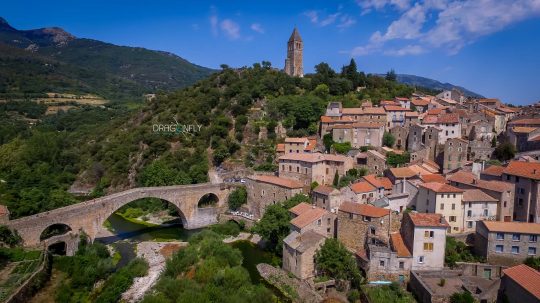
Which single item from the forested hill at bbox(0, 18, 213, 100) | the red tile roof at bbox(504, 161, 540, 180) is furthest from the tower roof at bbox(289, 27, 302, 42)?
the forested hill at bbox(0, 18, 213, 100)

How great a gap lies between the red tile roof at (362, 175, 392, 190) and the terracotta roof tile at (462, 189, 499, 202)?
623cm

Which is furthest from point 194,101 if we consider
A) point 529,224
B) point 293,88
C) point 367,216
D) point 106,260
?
point 529,224

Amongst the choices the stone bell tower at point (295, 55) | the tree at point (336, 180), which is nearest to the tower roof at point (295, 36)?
the stone bell tower at point (295, 55)

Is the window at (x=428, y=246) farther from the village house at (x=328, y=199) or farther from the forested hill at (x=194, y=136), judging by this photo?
the forested hill at (x=194, y=136)

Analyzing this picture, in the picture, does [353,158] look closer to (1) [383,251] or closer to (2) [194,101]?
(1) [383,251]

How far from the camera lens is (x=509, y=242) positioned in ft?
76.5

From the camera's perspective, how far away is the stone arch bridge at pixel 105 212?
90.8 ft

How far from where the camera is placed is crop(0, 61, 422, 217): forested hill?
1902 inches

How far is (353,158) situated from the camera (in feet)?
125

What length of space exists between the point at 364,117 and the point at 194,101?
96.6ft

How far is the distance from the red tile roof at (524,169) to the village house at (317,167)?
13579 mm

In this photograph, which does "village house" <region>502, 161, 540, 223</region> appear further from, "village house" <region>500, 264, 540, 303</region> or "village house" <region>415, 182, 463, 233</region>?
"village house" <region>500, 264, 540, 303</region>

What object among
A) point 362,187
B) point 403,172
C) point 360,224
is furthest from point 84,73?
point 360,224

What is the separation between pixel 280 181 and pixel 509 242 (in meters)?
18.9
